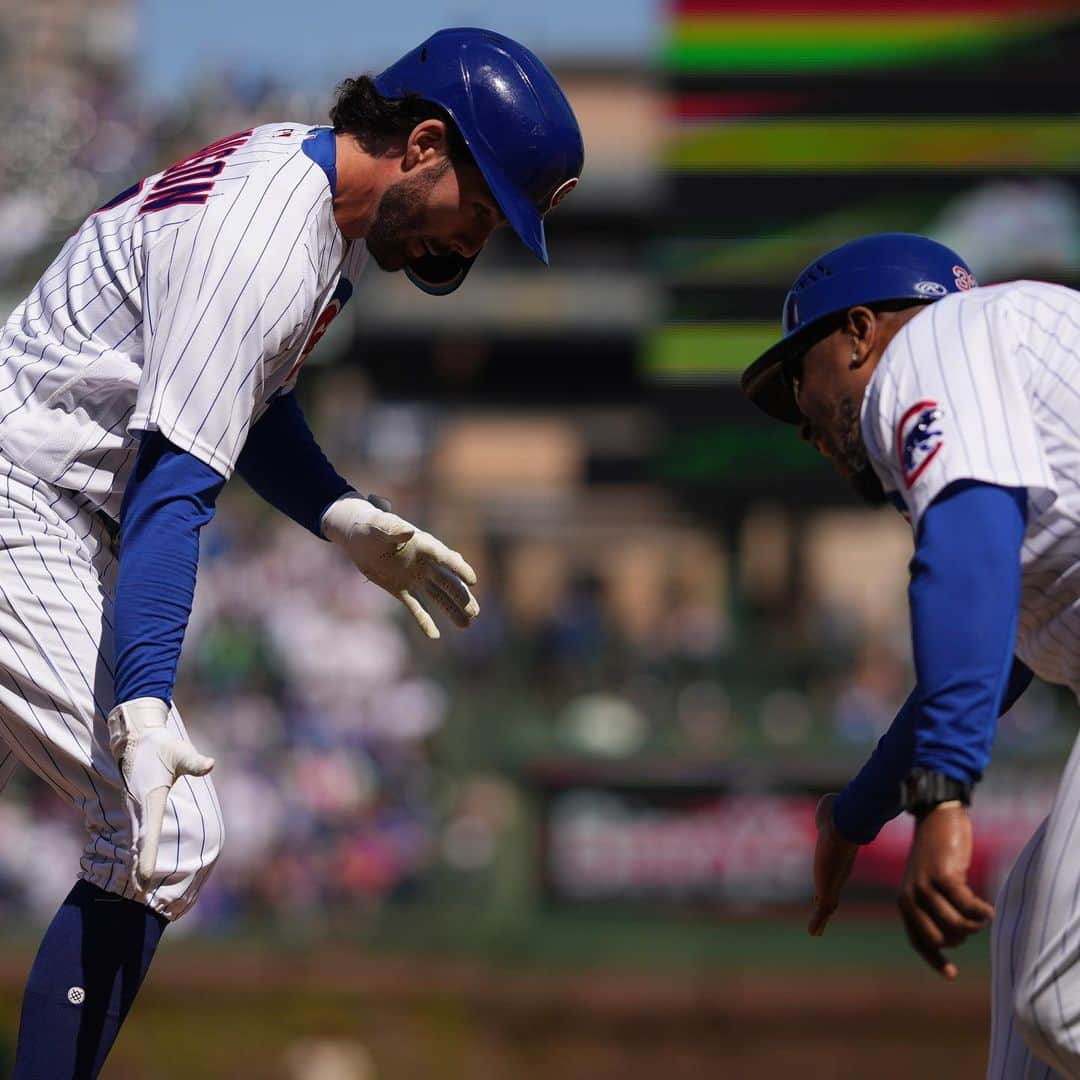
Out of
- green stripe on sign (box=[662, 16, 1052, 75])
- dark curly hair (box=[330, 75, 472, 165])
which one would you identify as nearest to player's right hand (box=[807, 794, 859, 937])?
dark curly hair (box=[330, 75, 472, 165])

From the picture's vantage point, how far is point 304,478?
3.23m

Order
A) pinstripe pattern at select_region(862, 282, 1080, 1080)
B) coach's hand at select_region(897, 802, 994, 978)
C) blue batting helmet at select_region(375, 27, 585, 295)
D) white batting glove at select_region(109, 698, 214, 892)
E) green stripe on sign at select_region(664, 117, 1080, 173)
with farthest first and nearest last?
green stripe on sign at select_region(664, 117, 1080, 173), blue batting helmet at select_region(375, 27, 585, 295), white batting glove at select_region(109, 698, 214, 892), pinstripe pattern at select_region(862, 282, 1080, 1080), coach's hand at select_region(897, 802, 994, 978)

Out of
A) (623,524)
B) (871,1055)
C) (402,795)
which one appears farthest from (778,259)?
(623,524)

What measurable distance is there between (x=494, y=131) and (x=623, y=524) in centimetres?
1687

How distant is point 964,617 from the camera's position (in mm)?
2184

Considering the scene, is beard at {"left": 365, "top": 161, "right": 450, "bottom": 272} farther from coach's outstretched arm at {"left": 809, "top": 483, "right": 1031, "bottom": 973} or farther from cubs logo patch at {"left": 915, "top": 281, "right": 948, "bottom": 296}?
coach's outstretched arm at {"left": 809, "top": 483, "right": 1031, "bottom": 973}

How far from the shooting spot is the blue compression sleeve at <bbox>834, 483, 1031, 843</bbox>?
2.17m

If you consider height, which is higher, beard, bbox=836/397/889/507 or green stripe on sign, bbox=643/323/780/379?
green stripe on sign, bbox=643/323/780/379

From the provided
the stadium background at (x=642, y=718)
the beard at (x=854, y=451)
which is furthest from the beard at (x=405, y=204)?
the stadium background at (x=642, y=718)

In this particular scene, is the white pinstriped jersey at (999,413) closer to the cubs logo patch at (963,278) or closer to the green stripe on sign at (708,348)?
the cubs logo patch at (963,278)

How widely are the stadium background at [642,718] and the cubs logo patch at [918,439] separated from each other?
7.26 meters

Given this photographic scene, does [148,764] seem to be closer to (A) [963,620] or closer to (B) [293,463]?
(B) [293,463]

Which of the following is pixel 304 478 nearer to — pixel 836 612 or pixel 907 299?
Result: pixel 907 299

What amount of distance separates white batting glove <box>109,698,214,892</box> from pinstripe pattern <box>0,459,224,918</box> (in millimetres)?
79
